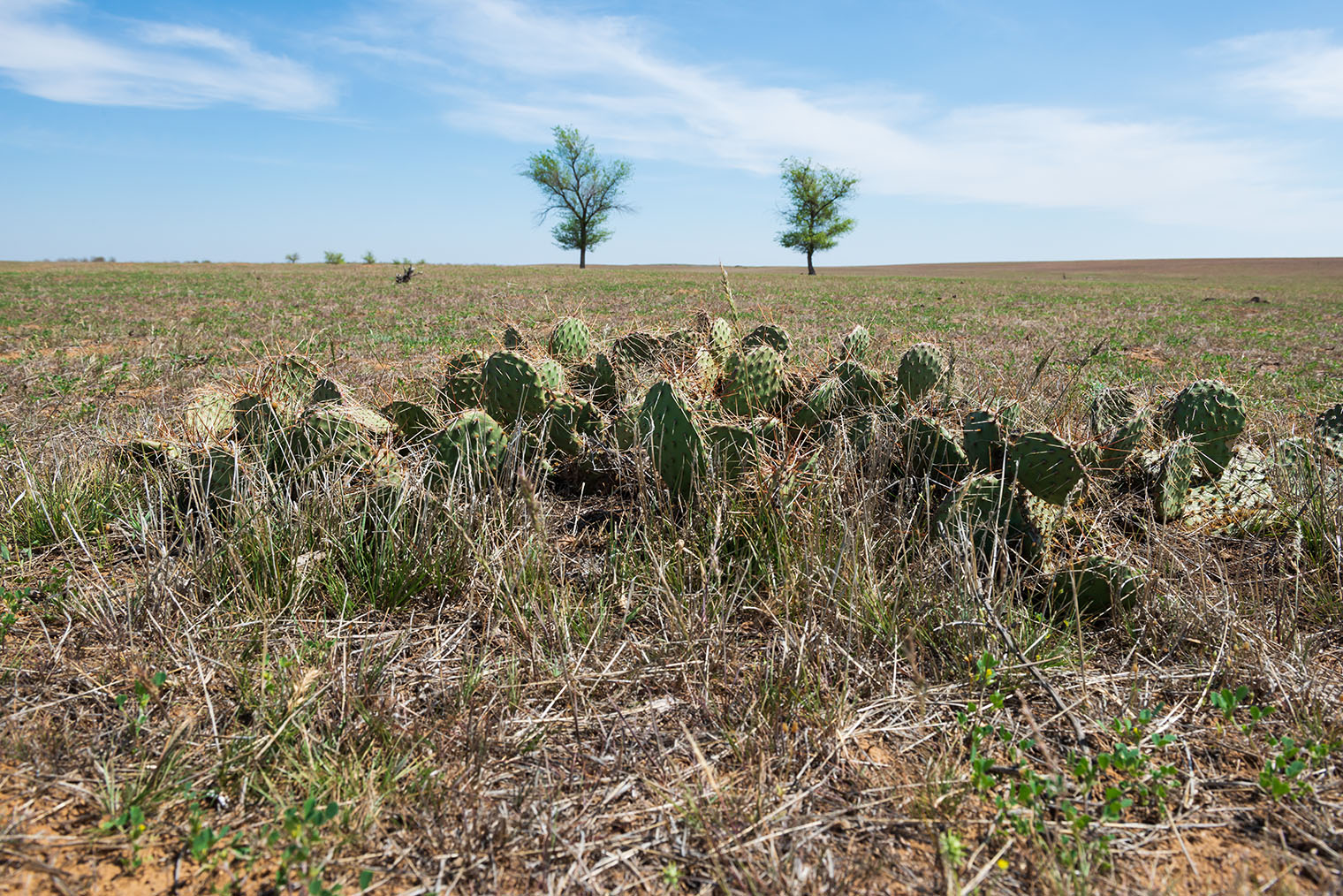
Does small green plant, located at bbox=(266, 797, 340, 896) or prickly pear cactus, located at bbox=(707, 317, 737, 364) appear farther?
prickly pear cactus, located at bbox=(707, 317, 737, 364)

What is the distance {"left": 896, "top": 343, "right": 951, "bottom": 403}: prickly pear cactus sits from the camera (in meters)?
3.43

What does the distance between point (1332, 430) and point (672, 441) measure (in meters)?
3.33

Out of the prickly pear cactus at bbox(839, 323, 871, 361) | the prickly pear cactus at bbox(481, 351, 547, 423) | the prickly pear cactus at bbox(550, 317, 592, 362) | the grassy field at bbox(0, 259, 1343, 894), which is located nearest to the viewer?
the grassy field at bbox(0, 259, 1343, 894)

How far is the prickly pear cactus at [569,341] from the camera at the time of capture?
4.07 m

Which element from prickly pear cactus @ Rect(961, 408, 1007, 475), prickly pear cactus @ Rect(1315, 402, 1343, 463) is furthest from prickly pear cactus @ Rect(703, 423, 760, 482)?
prickly pear cactus @ Rect(1315, 402, 1343, 463)

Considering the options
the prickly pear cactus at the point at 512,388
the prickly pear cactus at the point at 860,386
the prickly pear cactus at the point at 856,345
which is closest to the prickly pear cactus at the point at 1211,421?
the prickly pear cactus at the point at 860,386

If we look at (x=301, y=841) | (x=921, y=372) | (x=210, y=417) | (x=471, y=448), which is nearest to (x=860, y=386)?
(x=921, y=372)

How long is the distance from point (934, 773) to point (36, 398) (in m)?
6.80

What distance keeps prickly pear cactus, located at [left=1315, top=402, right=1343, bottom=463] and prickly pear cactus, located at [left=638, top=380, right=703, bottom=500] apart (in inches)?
120

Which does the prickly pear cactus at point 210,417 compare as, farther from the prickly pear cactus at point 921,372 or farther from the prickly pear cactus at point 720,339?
the prickly pear cactus at point 921,372

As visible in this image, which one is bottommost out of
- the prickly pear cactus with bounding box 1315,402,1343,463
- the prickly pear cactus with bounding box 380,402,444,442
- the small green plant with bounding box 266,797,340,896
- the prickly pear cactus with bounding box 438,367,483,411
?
the small green plant with bounding box 266,797,340,896

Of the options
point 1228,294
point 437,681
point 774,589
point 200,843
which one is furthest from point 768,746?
point 1228,294

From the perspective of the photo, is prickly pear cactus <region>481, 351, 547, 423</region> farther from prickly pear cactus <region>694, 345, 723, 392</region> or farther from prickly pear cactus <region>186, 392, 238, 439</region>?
prickly pear cactus <region>186, 392, 238, 439</region>

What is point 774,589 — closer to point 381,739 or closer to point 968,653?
point 968,653
